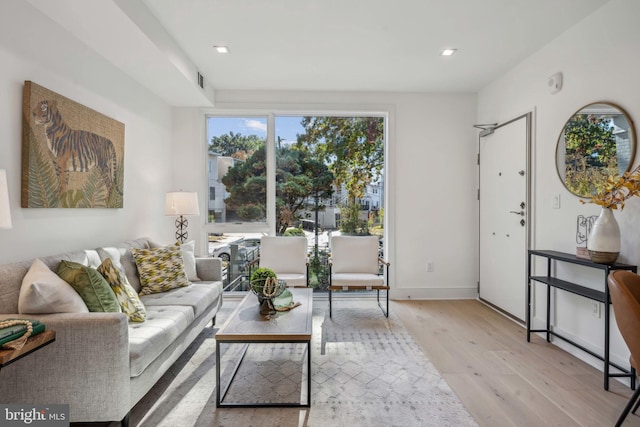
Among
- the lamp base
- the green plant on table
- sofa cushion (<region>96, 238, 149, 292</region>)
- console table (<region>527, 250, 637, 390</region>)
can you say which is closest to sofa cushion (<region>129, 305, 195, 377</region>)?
sofa cushion (<region>96, 238, 149, 292</region>)

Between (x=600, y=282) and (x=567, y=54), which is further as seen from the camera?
(x=567, y=54)

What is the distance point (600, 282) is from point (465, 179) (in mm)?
2152

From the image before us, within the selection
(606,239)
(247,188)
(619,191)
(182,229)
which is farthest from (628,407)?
(182,229)

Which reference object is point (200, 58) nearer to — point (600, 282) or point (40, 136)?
point (40, 136)

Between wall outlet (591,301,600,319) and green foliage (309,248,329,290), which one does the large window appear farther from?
wall outlet (591,301,600,319)

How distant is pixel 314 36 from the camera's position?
3023 mm

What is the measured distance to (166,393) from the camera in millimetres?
2188

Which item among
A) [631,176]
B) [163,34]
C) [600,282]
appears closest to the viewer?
[631,176]

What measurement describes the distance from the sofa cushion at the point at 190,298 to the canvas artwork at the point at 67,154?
3.05 ft

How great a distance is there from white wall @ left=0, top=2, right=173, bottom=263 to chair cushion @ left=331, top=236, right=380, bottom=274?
7.05 feet

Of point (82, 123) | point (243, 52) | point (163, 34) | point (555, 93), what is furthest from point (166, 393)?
point (555, 93)

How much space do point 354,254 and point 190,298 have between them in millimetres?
2017

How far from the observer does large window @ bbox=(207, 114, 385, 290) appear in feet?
14.9

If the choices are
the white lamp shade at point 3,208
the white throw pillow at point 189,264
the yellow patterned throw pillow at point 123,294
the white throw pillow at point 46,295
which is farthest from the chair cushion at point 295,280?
the white lamp shade at point 3,208
